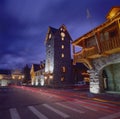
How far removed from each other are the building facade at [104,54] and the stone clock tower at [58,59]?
24.4 m

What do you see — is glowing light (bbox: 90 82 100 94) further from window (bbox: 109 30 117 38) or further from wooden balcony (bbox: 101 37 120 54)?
window (bbox: 109 30 117 38)

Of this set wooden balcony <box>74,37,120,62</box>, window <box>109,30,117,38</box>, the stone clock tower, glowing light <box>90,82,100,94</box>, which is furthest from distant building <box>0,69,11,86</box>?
window <box>109,30,117,38</box>

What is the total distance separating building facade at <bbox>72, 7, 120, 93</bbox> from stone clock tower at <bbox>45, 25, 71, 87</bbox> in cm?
2444

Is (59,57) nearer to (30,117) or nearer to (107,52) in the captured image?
(107,52)

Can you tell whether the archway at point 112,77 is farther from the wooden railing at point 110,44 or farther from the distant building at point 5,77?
the distant building at point 5,77

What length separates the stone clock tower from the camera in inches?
1701

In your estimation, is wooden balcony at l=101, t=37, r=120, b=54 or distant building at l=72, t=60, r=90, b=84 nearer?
wooden balcony at l=101, t=37, r=120, b=54

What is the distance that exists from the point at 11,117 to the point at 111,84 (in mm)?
14985

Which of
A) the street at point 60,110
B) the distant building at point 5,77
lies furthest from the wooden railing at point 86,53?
the distant building at point 5,77

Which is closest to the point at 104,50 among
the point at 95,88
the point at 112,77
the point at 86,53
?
the point at 86,53

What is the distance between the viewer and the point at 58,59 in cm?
4425

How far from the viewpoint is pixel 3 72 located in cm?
9669

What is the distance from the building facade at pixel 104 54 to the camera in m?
13.6

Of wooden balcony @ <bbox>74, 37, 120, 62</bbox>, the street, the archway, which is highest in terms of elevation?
wooden balcony @ <bbox>74, 37, 120, 62</bbox>
